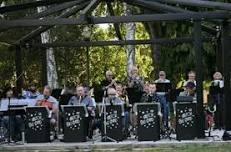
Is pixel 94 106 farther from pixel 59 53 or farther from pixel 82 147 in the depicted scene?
pixel 59 53

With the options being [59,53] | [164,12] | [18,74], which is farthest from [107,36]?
[164,12]

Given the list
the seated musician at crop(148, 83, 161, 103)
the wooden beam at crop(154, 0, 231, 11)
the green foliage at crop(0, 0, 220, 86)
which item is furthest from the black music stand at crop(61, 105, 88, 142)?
the green foliage at crop(0, 0, 220, 86)

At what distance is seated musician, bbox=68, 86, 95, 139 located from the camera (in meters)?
16.5

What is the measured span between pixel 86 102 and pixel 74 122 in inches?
27.3

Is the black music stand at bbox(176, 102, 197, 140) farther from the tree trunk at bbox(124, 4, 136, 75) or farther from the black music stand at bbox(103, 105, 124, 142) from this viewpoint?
the tree trunk at bbox(124, 4, 136, 75)

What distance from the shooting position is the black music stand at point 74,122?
53.2 ft

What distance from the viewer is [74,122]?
53.4 feet

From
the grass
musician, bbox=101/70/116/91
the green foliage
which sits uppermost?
the green foliage

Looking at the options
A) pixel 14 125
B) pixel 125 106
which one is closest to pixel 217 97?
pixel 125 106

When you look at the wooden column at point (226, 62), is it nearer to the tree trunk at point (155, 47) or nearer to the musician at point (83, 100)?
the musician at point (83, 100)

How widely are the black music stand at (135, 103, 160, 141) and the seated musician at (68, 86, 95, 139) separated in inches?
49.1

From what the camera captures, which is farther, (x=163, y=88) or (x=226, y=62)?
(x=163, y=88)

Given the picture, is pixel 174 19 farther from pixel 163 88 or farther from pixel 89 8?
pixel 163 88

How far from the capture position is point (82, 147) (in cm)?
1529
